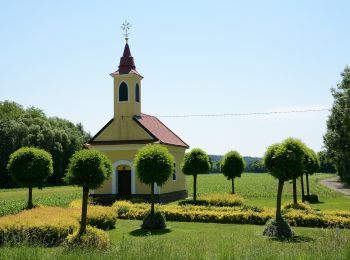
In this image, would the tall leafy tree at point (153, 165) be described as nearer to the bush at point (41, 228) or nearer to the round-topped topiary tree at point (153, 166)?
the round-topped topiary tree at point (153, 166)

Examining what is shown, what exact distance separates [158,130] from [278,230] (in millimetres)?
20361

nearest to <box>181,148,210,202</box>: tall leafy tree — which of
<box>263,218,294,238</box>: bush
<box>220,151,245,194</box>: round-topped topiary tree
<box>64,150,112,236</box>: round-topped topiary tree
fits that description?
<box>220,151,245,194</box>: round-topped topiary tree

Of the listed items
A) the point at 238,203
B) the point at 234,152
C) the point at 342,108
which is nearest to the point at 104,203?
the point at 238,203

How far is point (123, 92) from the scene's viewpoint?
35594 mm

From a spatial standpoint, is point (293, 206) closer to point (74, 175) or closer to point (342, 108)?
point (74, 175)

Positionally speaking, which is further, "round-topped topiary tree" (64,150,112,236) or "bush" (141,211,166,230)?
"bush" (141,211,166,230)

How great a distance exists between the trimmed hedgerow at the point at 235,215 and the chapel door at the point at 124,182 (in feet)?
22.0

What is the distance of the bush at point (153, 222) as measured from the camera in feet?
68.1

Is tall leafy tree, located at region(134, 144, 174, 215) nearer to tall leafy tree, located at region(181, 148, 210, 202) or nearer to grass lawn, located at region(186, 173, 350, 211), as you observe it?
grass lawn, located at region(186, 173, 350, 211)

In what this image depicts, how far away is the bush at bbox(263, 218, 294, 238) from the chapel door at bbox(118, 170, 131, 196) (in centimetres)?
1749

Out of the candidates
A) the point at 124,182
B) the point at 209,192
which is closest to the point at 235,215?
the point at 124,182

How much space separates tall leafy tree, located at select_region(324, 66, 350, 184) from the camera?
126 feet

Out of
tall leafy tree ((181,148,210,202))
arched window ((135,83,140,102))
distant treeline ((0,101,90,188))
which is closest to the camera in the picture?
tall leafy tree ((181,148,210,202))

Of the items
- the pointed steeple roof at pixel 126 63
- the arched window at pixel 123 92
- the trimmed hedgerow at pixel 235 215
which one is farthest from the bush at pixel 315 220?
the pointed steeple roof at pixel 126 63
